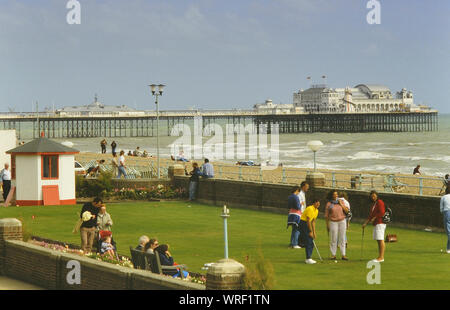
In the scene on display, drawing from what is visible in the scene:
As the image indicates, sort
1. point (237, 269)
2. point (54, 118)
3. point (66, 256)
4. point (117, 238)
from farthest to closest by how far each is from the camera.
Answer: point (54, 118), point (117, 238), point (66, 256), point (237, 269)

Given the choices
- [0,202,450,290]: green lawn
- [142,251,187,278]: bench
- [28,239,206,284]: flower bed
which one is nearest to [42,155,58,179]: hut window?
[0,202,450,290]: green lawn

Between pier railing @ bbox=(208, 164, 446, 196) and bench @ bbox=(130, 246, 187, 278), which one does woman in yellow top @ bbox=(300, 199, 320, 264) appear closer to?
bench @ bbox=(130, 246, 187, 278)

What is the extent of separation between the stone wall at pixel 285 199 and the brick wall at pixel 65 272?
10955 millimetres

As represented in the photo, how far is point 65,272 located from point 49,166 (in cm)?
1470

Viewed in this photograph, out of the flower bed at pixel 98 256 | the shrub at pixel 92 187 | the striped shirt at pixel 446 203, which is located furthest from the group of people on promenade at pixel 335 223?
the shrub at pixel 92 187

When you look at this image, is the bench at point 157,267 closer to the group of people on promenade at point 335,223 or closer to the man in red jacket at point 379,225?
the group of people on promenade at point 335,223

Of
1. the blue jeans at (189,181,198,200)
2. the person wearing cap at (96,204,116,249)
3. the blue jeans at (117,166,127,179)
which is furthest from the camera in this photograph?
the blue jeans at (117,166,127,179)

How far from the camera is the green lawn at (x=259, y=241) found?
49.1ft

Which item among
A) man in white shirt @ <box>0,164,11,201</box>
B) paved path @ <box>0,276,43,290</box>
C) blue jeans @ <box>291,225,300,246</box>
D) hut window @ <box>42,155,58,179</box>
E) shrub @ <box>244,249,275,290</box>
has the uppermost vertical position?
hut window @ <box>42,155,58,179</box>

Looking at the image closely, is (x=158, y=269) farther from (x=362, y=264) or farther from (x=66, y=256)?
(x=362, y=264)

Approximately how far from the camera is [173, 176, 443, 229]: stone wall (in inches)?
874
